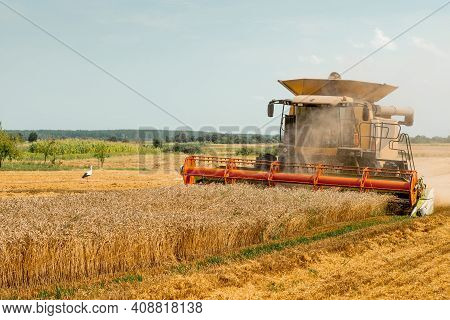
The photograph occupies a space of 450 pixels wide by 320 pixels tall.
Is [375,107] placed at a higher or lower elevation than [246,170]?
higher

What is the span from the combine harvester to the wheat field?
1.55m

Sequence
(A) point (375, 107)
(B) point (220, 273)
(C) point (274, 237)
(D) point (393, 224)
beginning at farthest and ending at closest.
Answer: (A) point (375, 107), (D) point (393, 224), (C) point (274, 237), (B) point (220, 273)

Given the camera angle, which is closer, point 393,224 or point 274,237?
point 274,237

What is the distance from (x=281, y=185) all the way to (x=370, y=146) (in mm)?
2778

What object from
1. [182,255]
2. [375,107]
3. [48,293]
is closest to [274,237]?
[182,255]

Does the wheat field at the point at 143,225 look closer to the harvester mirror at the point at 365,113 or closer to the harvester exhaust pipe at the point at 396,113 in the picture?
the harvester mirror at the point at 365,113

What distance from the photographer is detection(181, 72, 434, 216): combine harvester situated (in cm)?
1492

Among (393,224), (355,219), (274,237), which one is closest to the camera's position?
(274,237)

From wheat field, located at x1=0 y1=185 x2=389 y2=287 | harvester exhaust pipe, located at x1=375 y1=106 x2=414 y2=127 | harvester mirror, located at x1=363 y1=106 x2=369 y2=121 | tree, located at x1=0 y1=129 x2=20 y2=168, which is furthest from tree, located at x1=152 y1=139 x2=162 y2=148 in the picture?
wheat field, located at x1=0 y1=185 x2=389 y2=287

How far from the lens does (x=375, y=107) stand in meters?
16.4

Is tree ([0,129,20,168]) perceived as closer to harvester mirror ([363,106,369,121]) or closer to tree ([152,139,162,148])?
harvester mirror ([363,106,369,121])

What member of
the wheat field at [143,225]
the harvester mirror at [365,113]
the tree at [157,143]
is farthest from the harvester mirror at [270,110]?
the tree at [157,143]

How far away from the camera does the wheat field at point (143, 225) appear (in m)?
7.26

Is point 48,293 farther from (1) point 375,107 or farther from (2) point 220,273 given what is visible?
(1) point 375,107
